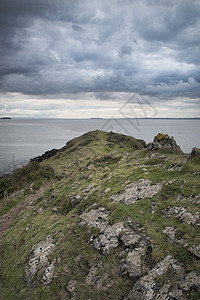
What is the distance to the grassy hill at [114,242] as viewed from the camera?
9195 mm

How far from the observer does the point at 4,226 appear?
20047mm

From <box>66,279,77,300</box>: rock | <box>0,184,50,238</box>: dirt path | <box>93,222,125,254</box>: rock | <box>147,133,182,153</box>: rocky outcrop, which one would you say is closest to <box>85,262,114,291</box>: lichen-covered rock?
<box>66,279,77,300</box>: rock

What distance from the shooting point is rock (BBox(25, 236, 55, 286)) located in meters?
11.5

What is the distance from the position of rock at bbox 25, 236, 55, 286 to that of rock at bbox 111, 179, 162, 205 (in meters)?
5.36

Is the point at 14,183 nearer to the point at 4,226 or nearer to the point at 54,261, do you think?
the point at 4,226

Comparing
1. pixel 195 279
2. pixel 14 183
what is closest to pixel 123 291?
pixel 195 279

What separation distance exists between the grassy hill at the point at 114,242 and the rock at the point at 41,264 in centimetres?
5

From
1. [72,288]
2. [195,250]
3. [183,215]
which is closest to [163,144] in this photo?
[183,215]

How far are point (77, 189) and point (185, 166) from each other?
10144 mm

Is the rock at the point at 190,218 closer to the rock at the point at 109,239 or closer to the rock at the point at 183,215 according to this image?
the rock at the point at 183,215

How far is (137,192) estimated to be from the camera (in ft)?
49.8

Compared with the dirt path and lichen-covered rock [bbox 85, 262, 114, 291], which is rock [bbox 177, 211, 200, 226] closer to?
lichen-covered rock [bbox 85, 262, 114, 291]

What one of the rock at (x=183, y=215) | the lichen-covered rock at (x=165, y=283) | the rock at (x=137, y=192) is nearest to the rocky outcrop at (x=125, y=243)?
the lichen-covered rock at (x=165, y=283)

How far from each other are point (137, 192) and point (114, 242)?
4.57m
